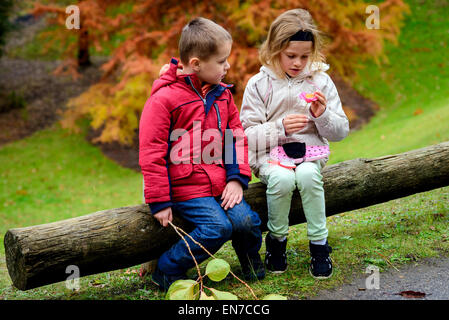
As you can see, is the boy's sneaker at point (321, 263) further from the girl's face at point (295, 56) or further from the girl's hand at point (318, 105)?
the girl's face at point (295, 56)

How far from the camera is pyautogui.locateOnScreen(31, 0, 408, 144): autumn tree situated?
8.30 m

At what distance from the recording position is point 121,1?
9.61 meters

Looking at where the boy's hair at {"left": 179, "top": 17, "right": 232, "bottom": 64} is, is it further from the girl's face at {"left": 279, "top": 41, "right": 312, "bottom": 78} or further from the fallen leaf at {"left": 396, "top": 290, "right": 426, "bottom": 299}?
the fallen leaf at {"left": 396, "top": 290, "right": 426, "bottom": 299}

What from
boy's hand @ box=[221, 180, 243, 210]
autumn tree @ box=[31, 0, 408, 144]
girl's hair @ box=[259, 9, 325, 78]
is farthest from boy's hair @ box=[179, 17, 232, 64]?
autumn tree @ box=[31, 0, 408, 144]

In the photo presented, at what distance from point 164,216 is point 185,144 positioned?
0.46m

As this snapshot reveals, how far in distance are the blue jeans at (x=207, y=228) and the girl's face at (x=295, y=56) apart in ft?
3.25

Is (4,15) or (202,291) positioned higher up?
(4,15)

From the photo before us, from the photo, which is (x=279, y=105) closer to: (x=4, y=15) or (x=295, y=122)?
(x=295, y=122)

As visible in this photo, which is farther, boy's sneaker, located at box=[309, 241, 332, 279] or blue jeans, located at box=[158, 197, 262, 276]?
boy's sneaker, located at box=[309, 241, 332, 279]

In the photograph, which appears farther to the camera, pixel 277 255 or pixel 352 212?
pixel 352 212

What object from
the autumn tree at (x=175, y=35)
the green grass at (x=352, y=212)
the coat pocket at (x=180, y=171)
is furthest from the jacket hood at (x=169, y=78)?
the autumn tree at (x=175, y=35)

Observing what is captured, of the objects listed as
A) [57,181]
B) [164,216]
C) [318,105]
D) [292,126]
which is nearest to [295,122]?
[292,126]

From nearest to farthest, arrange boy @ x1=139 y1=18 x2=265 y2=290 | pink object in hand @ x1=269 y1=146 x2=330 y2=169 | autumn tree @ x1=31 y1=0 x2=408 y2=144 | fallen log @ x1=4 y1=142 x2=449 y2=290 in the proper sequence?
fallen log @ x1=4 y1=142 x2=449 y2=290
boy @ x1=139 y1=18 x2=265 y2=290
pink object in hand @ x1=269 y1=146 x2=330 y2=169
autumn tree @ x1=31 y1=0 x2=408 y2=144

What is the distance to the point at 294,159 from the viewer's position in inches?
126
